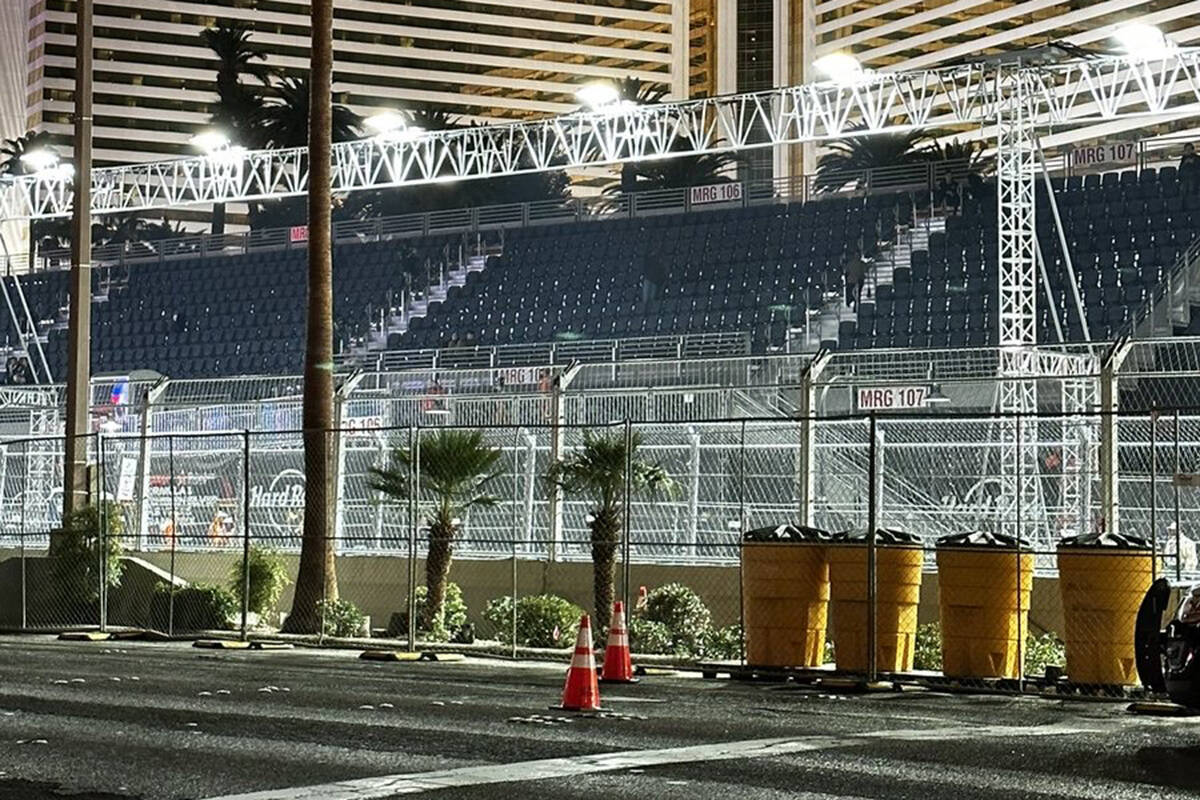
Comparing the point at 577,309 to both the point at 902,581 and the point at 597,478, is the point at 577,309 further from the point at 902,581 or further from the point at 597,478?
the point at 902,581

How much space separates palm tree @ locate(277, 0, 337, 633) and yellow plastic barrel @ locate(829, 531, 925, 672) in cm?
839

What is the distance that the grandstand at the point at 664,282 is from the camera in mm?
46406

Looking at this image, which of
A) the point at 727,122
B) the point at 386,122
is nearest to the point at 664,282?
the point at 727,122

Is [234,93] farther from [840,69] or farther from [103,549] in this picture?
[103,549]

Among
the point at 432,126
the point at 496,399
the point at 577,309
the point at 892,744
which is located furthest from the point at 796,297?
the point at 892,744

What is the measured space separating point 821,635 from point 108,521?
11600 millimetres

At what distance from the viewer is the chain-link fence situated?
17.4m

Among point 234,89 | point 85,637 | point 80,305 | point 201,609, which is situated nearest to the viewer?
point 85,637

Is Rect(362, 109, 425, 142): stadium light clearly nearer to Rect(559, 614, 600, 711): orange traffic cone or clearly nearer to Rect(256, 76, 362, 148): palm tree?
Rect(559, 614, 600, 711): orange traffic cone

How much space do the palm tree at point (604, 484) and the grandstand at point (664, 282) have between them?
18.6 m

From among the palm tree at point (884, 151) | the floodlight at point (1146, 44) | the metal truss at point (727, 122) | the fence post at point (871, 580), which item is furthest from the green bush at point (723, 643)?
the palm tree at point (884, 151)

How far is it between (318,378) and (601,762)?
15395mm

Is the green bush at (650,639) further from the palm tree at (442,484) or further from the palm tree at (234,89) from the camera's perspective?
the palm tree at (234,89)

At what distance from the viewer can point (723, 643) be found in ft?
72.1
